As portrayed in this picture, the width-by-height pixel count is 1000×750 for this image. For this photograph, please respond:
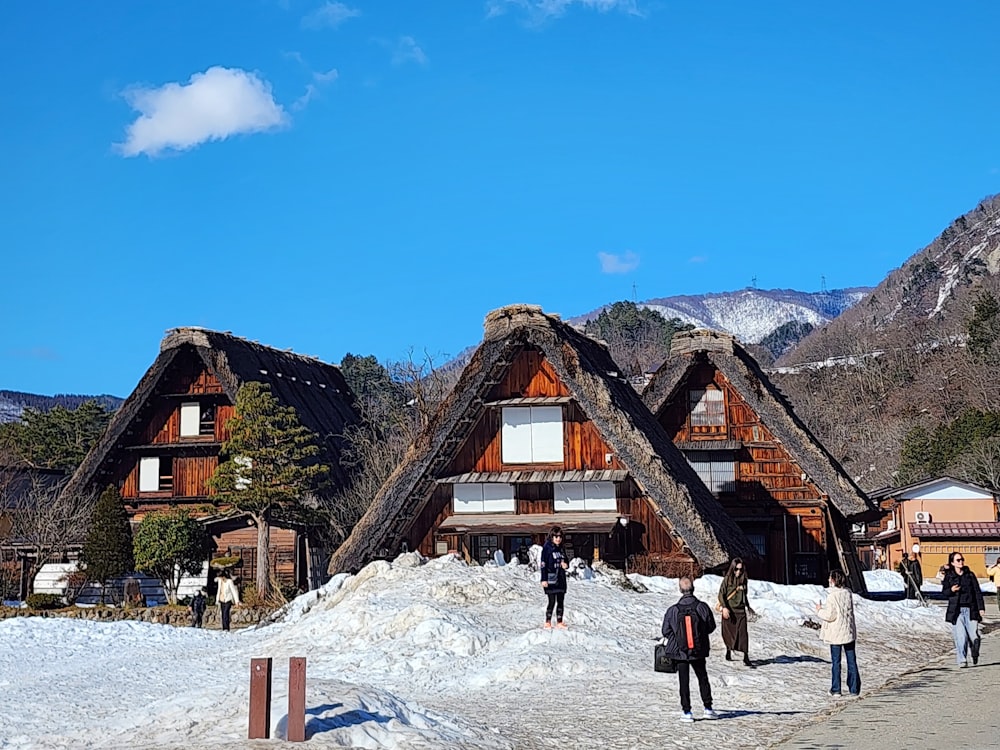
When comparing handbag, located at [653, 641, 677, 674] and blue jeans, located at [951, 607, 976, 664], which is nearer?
handbag, located at [653, 641, 677, 674]

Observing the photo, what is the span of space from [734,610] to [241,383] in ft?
79.0

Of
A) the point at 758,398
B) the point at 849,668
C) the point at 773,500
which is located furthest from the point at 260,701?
the point at 773,500

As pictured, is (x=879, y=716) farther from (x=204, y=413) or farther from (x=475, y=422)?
(x=204, y=413)

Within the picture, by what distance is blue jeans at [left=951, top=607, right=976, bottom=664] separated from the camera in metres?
16.2

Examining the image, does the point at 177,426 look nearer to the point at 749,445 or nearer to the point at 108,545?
the point at 108,545

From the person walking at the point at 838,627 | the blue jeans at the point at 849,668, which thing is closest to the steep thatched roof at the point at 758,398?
the blue jeans at the point at 849,668

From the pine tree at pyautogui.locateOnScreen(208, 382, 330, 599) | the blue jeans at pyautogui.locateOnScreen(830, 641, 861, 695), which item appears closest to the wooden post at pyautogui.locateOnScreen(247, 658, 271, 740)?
the blue jeans at pyautogui.locateOnScreen(830, 641, 861, 695)

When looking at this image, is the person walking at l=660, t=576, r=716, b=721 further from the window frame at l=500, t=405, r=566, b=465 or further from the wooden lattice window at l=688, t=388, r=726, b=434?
the wooden lattice window at l=688, t=388, r=726, b=434

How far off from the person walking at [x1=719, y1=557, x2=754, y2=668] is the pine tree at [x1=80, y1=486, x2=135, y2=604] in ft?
61.4

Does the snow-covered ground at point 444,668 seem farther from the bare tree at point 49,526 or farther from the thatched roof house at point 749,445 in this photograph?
the bare tree at point 49,526

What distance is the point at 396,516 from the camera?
86.1 ft

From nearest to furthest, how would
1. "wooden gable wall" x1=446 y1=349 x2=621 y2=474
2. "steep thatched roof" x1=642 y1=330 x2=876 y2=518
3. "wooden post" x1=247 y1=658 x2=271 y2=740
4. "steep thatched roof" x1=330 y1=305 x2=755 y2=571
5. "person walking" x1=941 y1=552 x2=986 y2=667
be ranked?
"wooden post" x1=247 y1=658 x2=271 y2=740, "person walking" x1=941 y1=552 x2=986 y2=667, "steep thatched roof" x1=330 y1=305 x2=755 y2=571, "wooden gable wall" x1=446 y1=349 x2=621 y2=474, "steep thatched roof" x1=642 y1=330 x2=876 y2=518

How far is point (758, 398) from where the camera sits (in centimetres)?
3225

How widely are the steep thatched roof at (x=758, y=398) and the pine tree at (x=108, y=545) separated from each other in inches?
601
